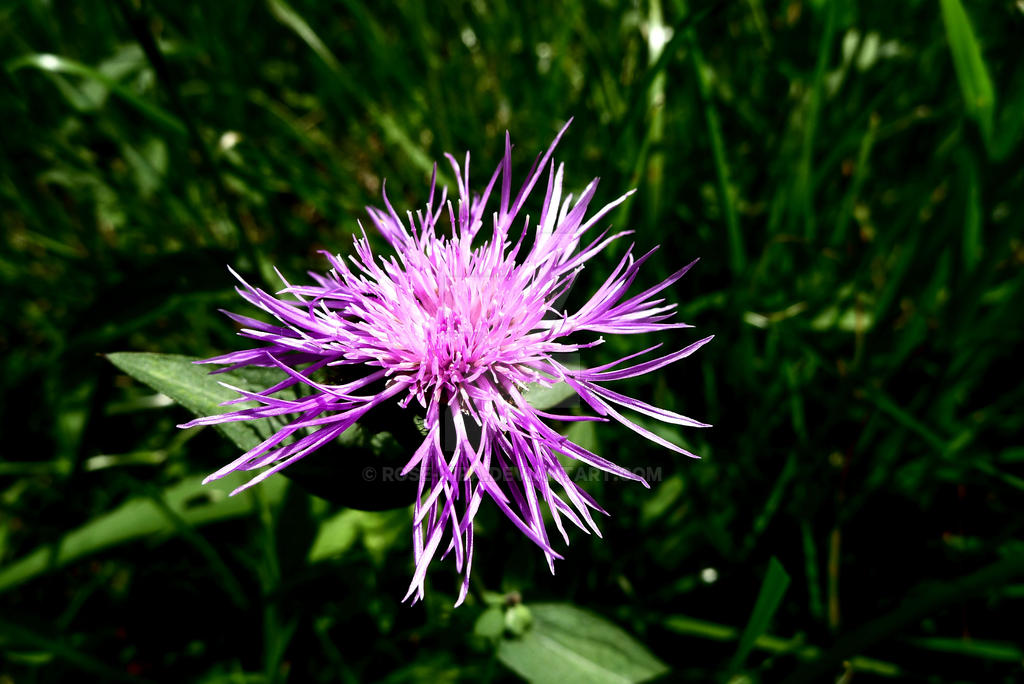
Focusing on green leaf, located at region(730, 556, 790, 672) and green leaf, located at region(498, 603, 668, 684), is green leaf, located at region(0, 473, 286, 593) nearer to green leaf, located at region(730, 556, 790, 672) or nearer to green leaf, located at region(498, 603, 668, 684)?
green leaf, located at region(498, 603, 668, 684)

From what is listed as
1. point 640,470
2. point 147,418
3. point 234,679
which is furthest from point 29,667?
point 640,470

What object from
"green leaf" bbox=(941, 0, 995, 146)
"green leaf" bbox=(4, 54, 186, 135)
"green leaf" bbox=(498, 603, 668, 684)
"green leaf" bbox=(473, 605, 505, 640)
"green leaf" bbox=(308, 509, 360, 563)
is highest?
"green leaf" bbox=(4, 54, 186, 135)

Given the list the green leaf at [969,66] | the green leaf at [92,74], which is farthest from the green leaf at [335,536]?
the green leaf at [969,66]

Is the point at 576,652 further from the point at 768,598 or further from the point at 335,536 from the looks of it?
the point at 335,536

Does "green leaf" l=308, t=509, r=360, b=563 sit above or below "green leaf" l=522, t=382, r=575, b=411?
below

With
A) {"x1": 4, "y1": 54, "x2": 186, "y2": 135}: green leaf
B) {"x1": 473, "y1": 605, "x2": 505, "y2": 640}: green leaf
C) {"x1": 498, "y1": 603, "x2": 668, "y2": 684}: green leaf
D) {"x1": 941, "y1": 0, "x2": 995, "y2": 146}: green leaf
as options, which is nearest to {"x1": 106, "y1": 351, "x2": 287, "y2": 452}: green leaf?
{"x1": 473, "y1": 605, "x2": 505, "y2": 640}: green leaf

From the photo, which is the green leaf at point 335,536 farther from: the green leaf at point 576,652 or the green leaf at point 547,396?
the green leaf at point 547,396

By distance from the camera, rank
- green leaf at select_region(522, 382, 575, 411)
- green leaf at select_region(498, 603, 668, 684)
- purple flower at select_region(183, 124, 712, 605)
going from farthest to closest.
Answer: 1. green leaf at select_region(498, 603, 668, 684)
2. green leaf at select_region(522, 382, 575, 411)
3. purple flower at select_region(183, 124, 712, 605)

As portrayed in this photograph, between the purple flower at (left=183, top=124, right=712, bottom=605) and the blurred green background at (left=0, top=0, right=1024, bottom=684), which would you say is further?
the blurred green background at (left=0, top=0, right=1024, bottom=684)
